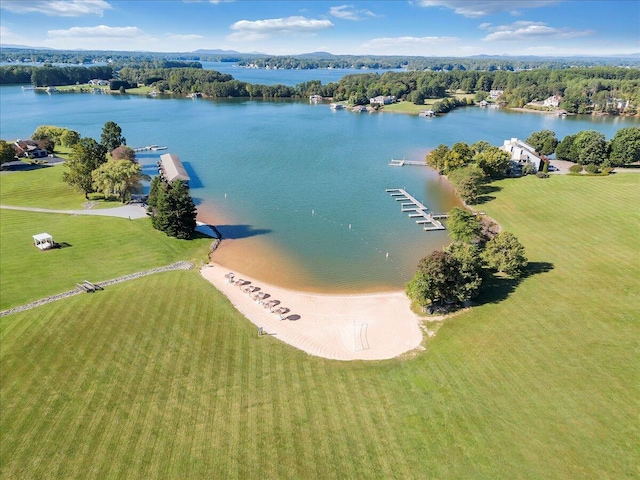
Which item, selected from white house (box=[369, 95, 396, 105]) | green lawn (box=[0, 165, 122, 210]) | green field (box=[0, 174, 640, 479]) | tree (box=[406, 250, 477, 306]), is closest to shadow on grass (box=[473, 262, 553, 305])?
green field (box=[0, 174, 640, 479])

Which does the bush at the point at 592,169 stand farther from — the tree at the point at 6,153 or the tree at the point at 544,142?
the tree at the point at 6,153

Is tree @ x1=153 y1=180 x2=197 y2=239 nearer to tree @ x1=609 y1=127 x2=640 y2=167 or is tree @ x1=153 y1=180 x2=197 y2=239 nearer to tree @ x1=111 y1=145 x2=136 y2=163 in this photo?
tree @ x1=111 y1=145 x2=136 y2=163

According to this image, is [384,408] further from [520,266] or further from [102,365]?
[520,266]

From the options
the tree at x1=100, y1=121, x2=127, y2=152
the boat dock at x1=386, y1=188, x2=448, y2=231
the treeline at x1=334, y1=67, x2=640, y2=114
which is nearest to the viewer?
the boat dock at x1=386, y1=188, x2=448, y2=231

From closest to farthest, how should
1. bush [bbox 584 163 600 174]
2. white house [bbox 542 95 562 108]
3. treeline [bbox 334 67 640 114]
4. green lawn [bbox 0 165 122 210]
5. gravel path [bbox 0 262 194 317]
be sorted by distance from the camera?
gravel path [bbox 0 262 194 317] < green lawn [bbox 0 165 122 210] < bush [bbox 584 163 600 174] < treeline [bbox 334 67 640 114] < white house [bbox 542 95 562 108]

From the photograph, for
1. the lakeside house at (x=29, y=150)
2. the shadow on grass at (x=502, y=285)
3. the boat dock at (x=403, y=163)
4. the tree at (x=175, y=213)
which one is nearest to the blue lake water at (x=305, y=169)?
the boat dock at (x=403, y=163)
